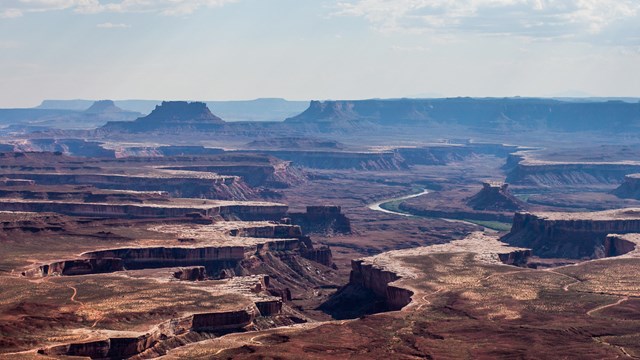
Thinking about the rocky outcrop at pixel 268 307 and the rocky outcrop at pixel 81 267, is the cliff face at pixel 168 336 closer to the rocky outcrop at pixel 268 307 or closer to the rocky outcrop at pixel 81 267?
the rocky outcrop at pixel 268 307

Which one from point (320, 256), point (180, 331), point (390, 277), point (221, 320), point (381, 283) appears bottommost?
point (320, 256)

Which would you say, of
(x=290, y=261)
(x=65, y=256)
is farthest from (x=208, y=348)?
(x=290, y=261)

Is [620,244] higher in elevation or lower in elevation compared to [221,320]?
lower

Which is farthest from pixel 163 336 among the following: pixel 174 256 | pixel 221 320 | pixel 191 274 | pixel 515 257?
pixel 515 257

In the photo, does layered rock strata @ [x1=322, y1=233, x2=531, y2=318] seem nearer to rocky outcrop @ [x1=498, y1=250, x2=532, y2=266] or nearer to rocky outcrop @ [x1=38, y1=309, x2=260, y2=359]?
rocky outcrop @ [x1=498, y1=250, x2=532, y2=266]

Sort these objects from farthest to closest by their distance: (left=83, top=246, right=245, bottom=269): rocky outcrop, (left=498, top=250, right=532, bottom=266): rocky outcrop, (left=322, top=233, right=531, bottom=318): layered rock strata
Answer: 1. (left=498, top=250, right=532, bottom=266): rocky outcrop
2. (left=83, top=246, right=245, bottom=269): rocky outcrop
3. (left=322, top=233, right=531, bottom=318): layered rock strata

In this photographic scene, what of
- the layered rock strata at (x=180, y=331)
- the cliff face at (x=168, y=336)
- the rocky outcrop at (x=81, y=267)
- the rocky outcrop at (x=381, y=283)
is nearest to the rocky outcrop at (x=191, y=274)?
the rocky outcrop at (x=81, y=267)

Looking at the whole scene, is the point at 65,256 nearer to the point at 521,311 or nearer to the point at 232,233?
the point at 232,233

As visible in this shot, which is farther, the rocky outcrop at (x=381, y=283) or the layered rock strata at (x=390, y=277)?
the layered rock strata at (x=390, y=277)

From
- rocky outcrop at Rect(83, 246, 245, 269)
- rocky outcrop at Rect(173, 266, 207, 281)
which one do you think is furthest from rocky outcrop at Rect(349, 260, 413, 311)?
rocky outcrop at Rect(173, 266, 207, 281)

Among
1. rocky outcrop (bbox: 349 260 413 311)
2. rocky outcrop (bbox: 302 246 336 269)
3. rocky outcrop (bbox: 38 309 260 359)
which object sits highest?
rocky outcrop (bbox: 38 309 260 359)

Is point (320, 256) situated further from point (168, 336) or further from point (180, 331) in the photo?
point (168, 336)
